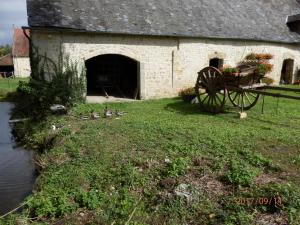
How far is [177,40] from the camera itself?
13336 mm

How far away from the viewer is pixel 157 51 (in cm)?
1302

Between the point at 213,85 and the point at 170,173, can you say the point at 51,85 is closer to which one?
the point at 213,85

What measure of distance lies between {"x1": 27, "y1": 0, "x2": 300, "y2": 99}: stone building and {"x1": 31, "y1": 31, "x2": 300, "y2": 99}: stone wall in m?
0.03

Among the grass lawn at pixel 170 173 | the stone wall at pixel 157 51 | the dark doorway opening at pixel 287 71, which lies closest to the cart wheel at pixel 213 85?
the grass lawn at pixel 170 173

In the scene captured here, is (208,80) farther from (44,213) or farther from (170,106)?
(44,213)

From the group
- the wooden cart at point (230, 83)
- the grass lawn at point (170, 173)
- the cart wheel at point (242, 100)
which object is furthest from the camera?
the cart wheel at point (242, 100)

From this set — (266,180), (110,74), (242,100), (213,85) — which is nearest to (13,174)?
(266,180)

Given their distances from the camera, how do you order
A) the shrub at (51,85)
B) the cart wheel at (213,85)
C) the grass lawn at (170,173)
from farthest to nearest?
the shrub at (51,85) < the cart wheel at (213,85) < the grass lawn at (170,173)

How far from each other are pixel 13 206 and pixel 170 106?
697cm

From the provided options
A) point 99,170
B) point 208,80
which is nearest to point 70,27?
point 208,80

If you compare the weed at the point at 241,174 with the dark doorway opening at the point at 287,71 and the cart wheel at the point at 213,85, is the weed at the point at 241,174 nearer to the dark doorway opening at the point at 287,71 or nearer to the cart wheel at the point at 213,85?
the cart wheel at the point at 213,85

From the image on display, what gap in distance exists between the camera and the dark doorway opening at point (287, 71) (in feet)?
56.2

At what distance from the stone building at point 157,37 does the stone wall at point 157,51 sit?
0.03 m

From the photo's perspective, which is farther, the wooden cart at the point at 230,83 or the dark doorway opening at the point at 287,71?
the dark doorway opening at the point at 287,71
